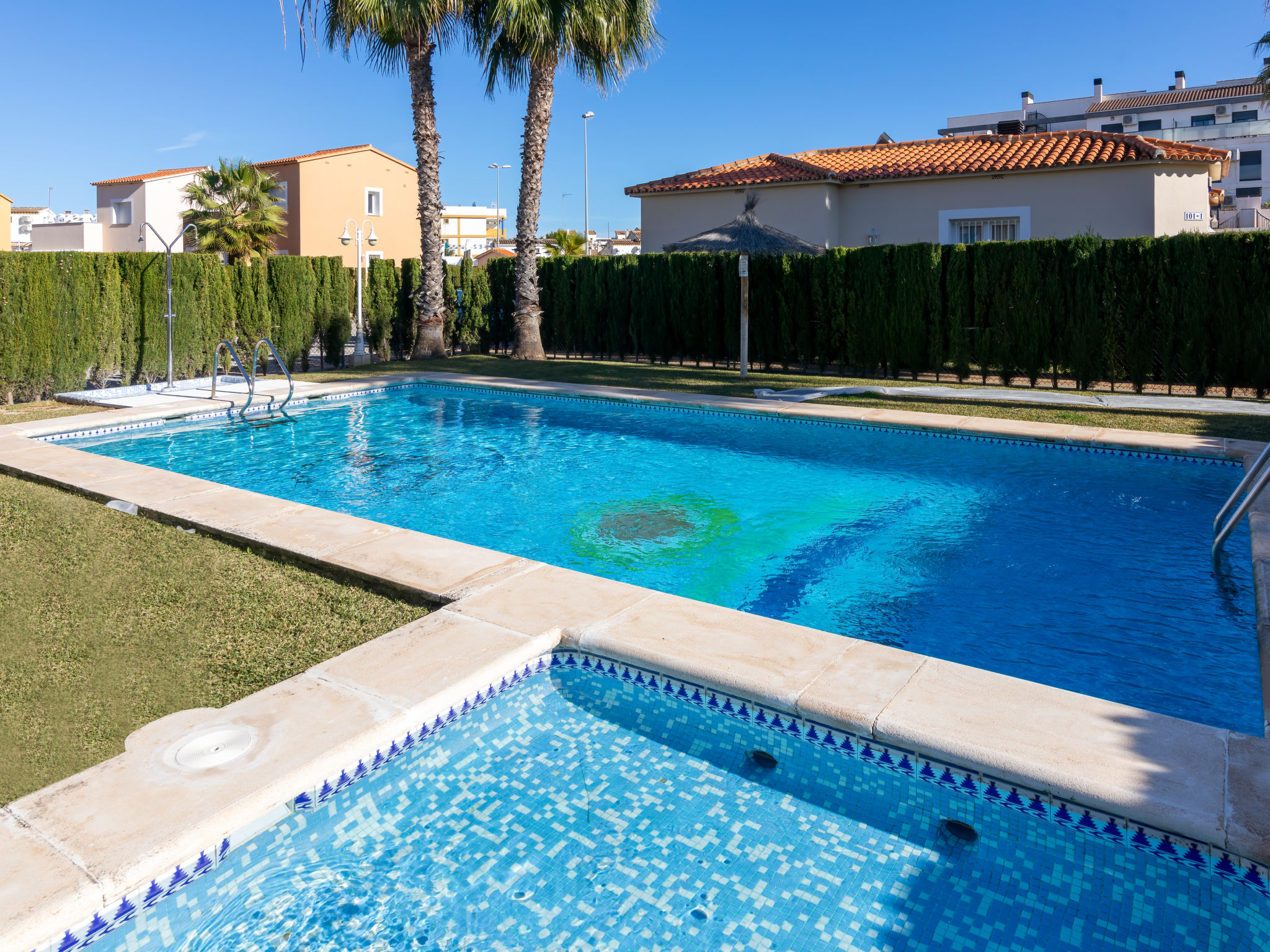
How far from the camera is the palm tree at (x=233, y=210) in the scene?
3284cm

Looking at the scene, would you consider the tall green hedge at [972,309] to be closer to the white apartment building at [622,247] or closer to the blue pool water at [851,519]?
the blue pool water at [851,519]

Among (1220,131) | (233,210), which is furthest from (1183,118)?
(233,210)

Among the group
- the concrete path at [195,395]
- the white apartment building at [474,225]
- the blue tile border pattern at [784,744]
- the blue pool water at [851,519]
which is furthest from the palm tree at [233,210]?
the white apartment building at [474,225]

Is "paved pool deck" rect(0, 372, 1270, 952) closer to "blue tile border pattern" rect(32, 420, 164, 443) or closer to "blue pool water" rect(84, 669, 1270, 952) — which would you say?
"blue pool water" rect(84, 669, 1270, 952)

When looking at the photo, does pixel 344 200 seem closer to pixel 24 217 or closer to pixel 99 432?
pixel 99 432

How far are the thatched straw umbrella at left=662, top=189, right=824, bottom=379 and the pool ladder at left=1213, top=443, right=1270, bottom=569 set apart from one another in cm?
1025

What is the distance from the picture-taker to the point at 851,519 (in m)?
7.84

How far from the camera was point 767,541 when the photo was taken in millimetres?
7223

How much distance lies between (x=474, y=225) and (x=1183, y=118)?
59.0m

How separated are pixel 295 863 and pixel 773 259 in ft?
51.8

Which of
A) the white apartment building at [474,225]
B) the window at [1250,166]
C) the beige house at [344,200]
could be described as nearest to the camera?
the beige house at [344,200]

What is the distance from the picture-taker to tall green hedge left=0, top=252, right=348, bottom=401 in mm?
13844

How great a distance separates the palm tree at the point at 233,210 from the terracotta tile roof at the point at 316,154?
8.11 metres

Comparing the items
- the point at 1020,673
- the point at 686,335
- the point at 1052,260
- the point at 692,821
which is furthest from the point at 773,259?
the point at 692,821
